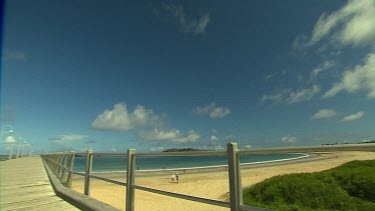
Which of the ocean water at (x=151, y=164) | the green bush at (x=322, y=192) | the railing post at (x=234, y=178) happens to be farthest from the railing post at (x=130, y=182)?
the ocean water at (x=151, y=164)

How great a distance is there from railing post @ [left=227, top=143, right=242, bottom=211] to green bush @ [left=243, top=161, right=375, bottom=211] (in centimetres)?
235

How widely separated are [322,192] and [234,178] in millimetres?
4900

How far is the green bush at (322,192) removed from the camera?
504cm

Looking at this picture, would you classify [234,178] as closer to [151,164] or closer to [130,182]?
[130,182]

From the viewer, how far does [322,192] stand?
6.10 meters

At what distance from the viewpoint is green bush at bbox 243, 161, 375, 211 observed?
5.04m

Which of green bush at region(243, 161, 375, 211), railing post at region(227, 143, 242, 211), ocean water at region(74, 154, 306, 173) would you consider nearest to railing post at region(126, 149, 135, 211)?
railing post at region(227, 143, 242, 211)

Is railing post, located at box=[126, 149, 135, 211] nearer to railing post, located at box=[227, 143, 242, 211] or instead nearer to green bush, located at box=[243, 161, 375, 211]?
railing post, located at box=[227, 143, 242, 211]

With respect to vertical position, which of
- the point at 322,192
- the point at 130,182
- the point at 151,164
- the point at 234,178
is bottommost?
the point at 151,164

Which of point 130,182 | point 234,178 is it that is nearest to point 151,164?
point 130,182

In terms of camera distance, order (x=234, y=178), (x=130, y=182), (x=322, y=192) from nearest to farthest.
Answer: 1. (x=234, y=178)
2. (x=130, y=182)
3. (x=322, y=192)

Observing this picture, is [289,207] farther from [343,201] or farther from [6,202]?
[6,202]

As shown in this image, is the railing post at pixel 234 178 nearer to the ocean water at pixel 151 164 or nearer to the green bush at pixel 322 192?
the green bush at pixel 322 192

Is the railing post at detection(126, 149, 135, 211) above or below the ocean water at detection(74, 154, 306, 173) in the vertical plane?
above
